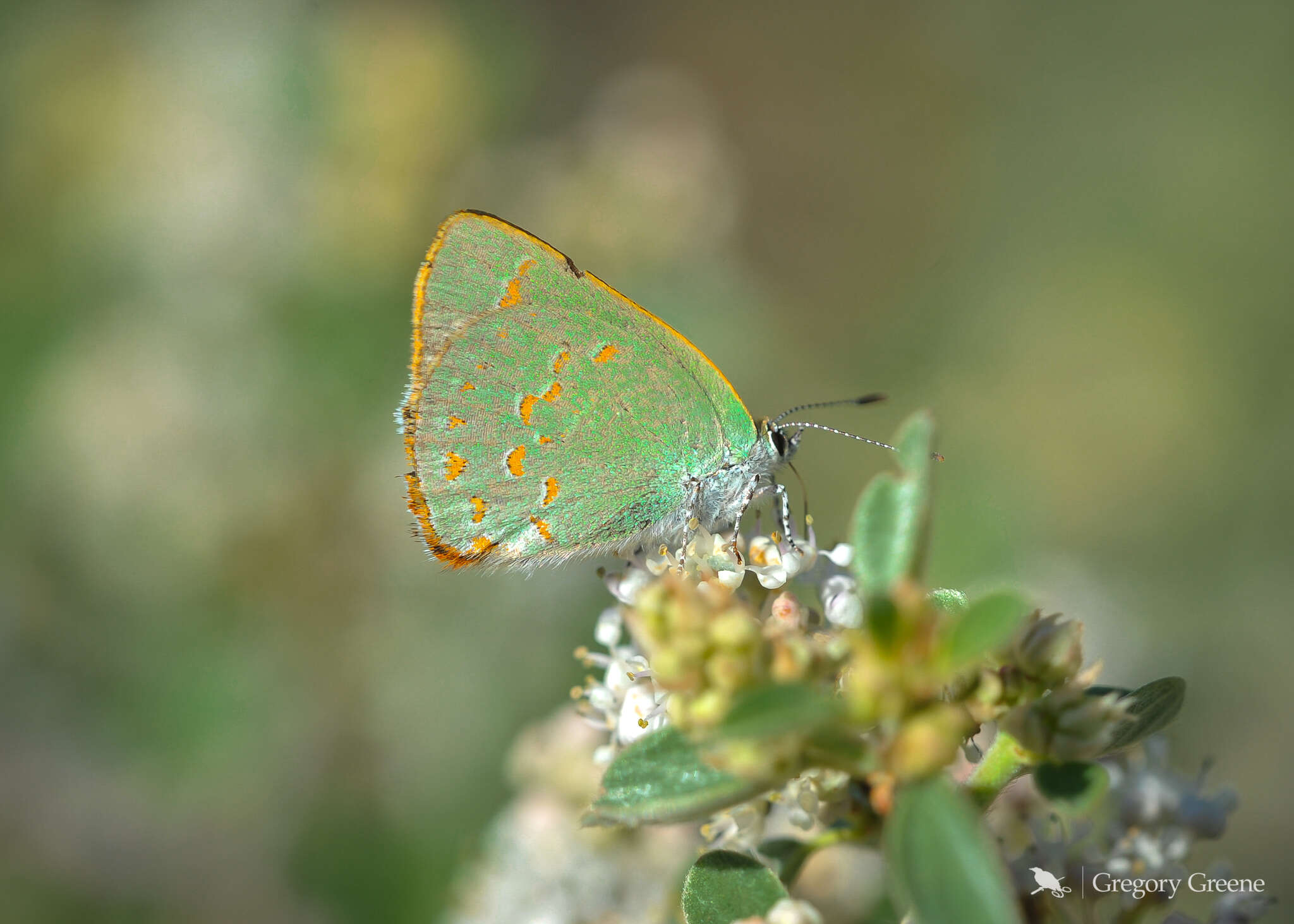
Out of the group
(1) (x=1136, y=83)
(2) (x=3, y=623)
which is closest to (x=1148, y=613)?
(1) (x=1136, y=83)

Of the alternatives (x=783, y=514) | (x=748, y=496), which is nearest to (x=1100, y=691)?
(x=783, y=514)

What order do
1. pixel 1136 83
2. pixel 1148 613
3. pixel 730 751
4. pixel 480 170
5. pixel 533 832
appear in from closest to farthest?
1. pixel 730 751
2. pixel 533 832
3. pixel 1148 613
4. pixel 480 170
5. pixel 1136 83

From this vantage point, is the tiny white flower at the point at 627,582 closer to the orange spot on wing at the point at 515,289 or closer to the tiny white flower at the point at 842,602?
the tiny white flower at the point at 842,602

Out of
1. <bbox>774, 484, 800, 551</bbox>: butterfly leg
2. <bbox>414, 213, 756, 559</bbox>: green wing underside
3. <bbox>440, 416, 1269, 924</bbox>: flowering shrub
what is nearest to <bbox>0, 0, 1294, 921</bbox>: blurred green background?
<bbox>774, 484, 800, 551</bbox>: butterfly leg

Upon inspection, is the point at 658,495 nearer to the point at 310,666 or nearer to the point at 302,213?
the point at 310,666

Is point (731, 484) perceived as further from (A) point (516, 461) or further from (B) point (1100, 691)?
(B) point (1100, 691)

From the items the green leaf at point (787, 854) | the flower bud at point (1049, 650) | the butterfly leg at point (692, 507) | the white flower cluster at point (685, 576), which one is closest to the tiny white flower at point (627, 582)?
the white flower cluster at point (685, 576)

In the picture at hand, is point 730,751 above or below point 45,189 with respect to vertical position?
below
